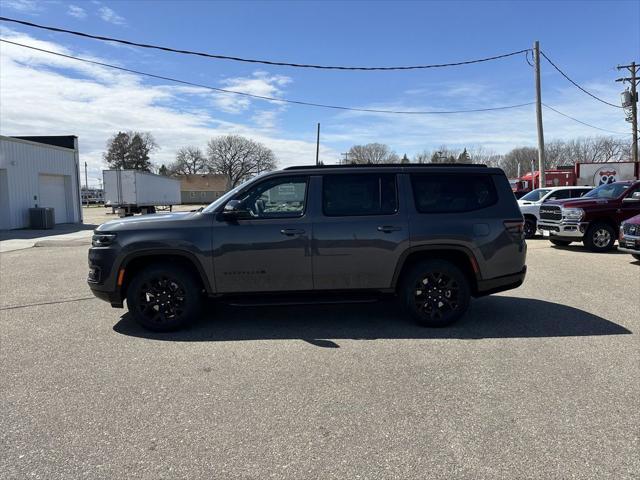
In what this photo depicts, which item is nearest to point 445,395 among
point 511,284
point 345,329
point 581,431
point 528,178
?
point 581,431

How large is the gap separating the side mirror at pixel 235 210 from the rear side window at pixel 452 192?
2.04 m

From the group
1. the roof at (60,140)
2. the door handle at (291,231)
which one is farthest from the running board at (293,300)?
the roof at (60,140)

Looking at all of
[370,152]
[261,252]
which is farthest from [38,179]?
[370,152]

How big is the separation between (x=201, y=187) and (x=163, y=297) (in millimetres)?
99108

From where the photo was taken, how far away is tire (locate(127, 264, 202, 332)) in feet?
18.7

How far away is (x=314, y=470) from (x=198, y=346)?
2662 millimetres

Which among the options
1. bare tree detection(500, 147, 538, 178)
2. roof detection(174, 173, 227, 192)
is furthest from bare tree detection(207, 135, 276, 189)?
bare tree detection(500, 147, 538, 178)

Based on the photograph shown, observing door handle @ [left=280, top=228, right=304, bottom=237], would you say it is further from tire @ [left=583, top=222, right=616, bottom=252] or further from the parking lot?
tire @ [left=583, top=222, right=616, bottom=252]

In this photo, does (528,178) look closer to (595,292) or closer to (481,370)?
(595,292)

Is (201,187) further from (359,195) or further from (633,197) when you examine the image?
(359,195)

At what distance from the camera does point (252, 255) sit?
18.4 feet

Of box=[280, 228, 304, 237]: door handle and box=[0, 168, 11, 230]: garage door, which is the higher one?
box=[0, 168, 11, 230]: garage door

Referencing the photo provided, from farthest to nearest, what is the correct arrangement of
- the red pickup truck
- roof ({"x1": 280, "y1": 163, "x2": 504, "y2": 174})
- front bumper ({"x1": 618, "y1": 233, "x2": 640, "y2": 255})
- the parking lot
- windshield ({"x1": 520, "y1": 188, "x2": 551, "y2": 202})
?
1. windshield ({"x1": 520, "y1": 188, "x2": 551, "y2": 202})
2. the red pickup truck
3. front bumper ({"x1": 618, "y1": 233, "x2": 640, "y2": 255})
4. roof ({"x1": 280, "y1": 163, "x2": 504, "y2": 174})
5. the parking lot

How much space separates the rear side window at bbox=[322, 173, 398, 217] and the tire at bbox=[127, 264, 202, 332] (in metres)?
1.85
